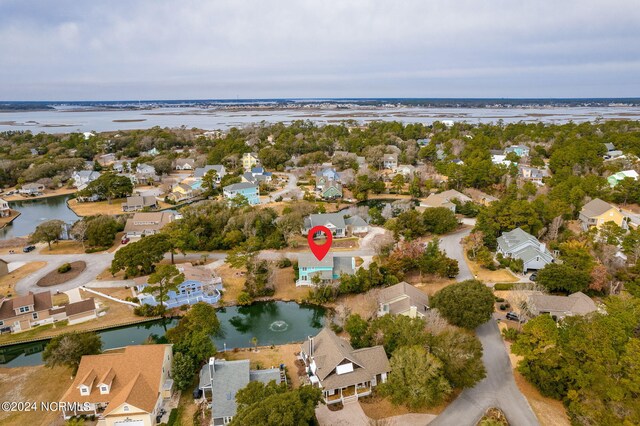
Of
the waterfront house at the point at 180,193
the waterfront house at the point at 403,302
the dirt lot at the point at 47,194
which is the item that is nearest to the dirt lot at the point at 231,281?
the waterfront house at the point at 403,302

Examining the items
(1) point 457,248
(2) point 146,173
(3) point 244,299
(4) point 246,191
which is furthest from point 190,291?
(2) point 146,173

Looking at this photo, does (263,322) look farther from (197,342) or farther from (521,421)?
(521,421)

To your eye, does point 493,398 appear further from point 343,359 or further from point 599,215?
point 599,215

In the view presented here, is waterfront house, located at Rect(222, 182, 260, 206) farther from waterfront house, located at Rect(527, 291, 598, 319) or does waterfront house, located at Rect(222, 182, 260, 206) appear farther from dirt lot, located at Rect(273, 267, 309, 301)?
waterfront house, located at Rect(527, 291, 598, 319)

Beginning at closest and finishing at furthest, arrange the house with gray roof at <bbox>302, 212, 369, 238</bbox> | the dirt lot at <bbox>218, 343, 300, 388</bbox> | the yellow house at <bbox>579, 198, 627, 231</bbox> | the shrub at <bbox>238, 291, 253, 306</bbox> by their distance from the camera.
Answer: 1. the dirt lot at <bbox>218, 343, 300, 388</bbox>
2. the shrub at <bbox>238, 291, 253, 306</bbox>
3. the yellow house at <bbox>579, 198, 627, 231</bbox>
4. the house with gray roof at <bbox>302, 212, 369, 238</bbox>

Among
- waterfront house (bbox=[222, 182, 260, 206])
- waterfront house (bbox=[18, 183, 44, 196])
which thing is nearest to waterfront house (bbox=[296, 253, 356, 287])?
waterfront house (bbox=[222, 182, 260, 206])

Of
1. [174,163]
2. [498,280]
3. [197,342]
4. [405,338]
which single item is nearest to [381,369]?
[405,338]

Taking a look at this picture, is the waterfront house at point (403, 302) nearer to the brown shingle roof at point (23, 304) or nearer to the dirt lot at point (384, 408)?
the dirt lot at point (384, 408)
